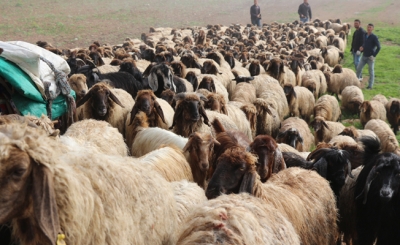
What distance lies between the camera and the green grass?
15313 mm

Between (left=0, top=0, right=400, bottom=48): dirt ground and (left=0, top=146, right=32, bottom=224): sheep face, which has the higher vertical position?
(left=0, top=146, right=32, bottom=224): sheep face

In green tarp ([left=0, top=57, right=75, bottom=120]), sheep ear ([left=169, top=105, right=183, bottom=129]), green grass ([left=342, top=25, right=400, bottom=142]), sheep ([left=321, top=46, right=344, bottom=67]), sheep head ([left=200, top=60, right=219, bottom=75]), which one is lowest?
green grass ([left=342, top=25, right=400, bottom=142])

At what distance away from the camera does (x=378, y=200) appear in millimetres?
5008

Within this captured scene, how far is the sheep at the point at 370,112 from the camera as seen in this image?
11.7 meters

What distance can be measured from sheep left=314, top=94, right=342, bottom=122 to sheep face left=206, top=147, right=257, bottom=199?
783 centimetres

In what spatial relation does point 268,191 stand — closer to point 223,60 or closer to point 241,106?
point 241,106

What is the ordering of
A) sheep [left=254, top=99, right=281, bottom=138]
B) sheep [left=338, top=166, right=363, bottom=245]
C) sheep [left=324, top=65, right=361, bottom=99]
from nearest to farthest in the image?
1. sheep [left=338, top=166, right=363, bottom=245]
2. sheep [left=254, top=99, right=281, bottom=138]
3. sheep [left=324, top=65, right=361, bottom=99]

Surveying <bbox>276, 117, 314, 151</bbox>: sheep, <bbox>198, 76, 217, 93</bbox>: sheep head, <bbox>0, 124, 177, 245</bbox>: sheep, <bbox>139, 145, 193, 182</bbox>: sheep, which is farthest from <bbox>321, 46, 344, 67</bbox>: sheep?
<bbox>0, 124, 177, 245</bbox>: sheep

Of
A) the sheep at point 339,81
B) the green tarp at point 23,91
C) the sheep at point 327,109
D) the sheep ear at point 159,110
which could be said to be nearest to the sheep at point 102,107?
the sheep ear at point 159,110

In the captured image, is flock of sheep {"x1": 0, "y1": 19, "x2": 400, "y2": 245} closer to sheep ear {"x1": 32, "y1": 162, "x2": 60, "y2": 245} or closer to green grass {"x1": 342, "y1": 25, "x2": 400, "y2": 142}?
sheep ear {"x1": 32, "y1": 162, "x2": 60, "y2": 245}

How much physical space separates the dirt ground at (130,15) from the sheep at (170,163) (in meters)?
21.4

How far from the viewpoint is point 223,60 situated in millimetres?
14180

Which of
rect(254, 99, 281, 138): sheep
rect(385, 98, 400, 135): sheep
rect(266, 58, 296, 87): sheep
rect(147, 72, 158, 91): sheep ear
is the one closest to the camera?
rect(147, 72, 158, 91): sheep ear

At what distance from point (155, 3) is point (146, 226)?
43.9 meters
